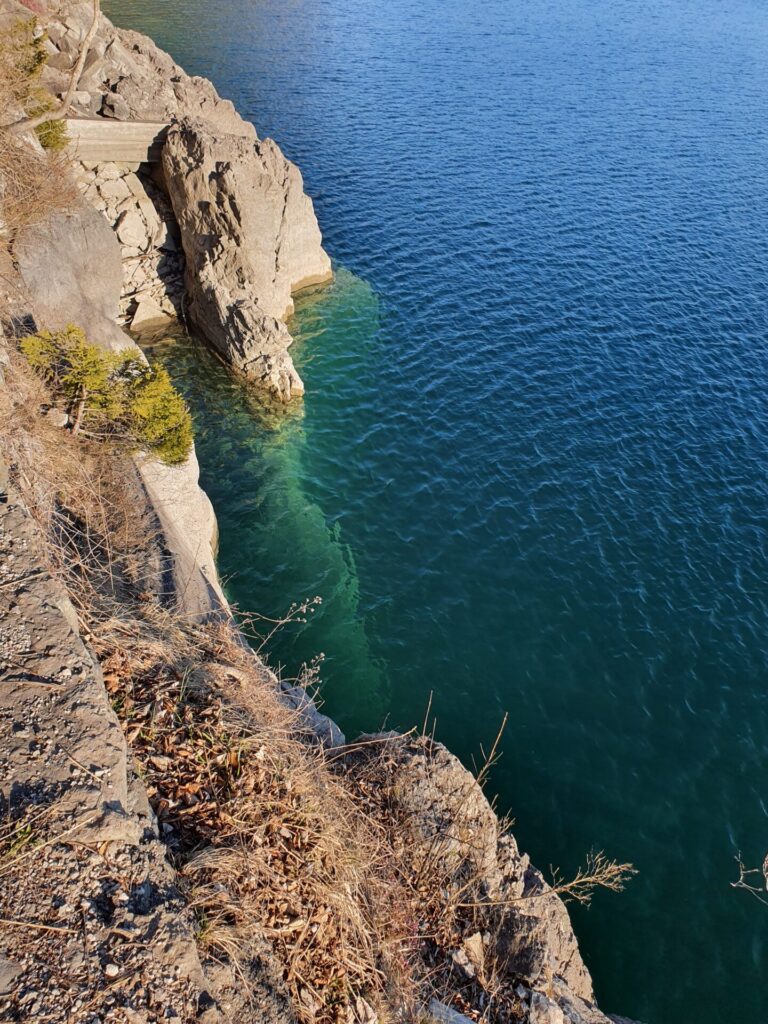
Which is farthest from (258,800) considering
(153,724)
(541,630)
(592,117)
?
(592,117)

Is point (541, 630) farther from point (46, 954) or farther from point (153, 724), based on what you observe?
point (46, 954)

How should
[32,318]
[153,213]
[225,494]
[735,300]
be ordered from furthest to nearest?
1. [735,300]
2. [153,213]
3. [225,494]
4. [32,318]

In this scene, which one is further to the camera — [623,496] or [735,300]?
[735,300]

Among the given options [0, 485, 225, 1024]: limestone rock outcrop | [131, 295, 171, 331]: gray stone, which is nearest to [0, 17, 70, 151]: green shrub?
[131, 295, 171, 331]: gray stone

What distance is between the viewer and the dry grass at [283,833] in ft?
29.2

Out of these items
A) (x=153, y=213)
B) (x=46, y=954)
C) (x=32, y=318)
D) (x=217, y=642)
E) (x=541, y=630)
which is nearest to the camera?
(x=46, y=954)

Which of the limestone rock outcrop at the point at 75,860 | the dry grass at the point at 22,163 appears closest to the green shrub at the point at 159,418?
the dry grass at the point at 22,163

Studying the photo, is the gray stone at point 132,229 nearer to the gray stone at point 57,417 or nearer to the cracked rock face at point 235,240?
the cracked rock face at point 235,240

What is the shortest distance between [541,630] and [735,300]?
26.8 m

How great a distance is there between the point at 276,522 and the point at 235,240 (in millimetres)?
15268

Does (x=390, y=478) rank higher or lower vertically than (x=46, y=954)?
lower

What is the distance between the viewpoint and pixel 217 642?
41.4 ft

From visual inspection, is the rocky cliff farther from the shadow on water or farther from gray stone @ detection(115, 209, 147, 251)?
the shadow on water

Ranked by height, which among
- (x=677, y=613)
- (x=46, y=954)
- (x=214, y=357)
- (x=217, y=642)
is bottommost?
(x=677, y=613)
